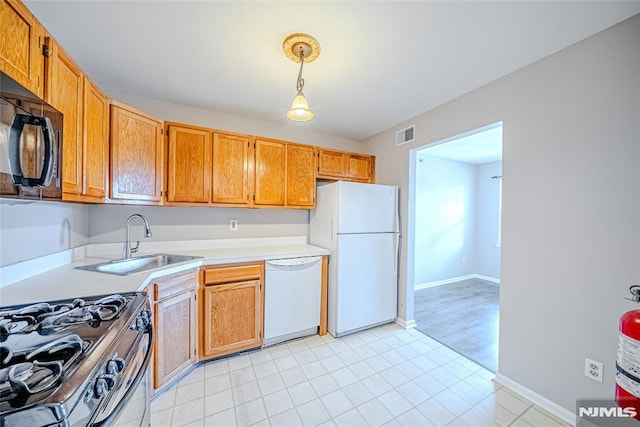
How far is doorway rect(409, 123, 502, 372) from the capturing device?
363 centimetres

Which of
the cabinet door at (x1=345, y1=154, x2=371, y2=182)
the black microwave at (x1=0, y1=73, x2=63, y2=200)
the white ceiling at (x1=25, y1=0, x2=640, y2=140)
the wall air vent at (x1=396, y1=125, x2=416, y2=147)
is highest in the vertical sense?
the white ceiling at (x1=25, y1=0, x2=640, y2=140)

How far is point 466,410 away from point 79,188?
9.31ft

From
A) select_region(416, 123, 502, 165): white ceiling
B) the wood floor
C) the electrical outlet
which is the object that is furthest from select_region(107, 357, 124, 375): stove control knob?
select_region(416, 123, 502, 165): white ceiling

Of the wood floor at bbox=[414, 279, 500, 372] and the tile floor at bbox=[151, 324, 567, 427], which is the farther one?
the wood floor at bbox=[414, 279, 500, 372]

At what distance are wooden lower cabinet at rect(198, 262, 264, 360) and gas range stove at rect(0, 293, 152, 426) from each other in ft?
2.86

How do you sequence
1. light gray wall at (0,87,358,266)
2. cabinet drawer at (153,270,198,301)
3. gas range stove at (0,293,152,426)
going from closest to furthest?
1. gas range stove at (0,293,152,426)
2. light gray wall at (0,87,358,266)
3. cabinet drawer at (153,270,198,301)

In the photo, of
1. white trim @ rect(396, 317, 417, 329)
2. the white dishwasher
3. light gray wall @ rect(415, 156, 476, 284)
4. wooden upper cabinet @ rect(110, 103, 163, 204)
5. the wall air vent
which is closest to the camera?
wooden upper cabinet @ rect(110, 103, 163, 204)

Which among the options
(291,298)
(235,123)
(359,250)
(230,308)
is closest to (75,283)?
(230,308)

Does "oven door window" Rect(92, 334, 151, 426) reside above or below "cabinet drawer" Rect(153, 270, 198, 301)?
below

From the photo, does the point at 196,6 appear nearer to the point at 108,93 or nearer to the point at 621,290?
the point at 108,93

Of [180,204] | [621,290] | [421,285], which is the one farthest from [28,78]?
[421,285]

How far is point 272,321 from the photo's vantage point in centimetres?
240

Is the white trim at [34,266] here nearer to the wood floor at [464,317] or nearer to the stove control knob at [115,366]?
the stove control knob at [115,366]

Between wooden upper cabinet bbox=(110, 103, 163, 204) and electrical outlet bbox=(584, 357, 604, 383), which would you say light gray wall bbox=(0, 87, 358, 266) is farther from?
electrical outlet bbox=(584, 357, 604, 383)
